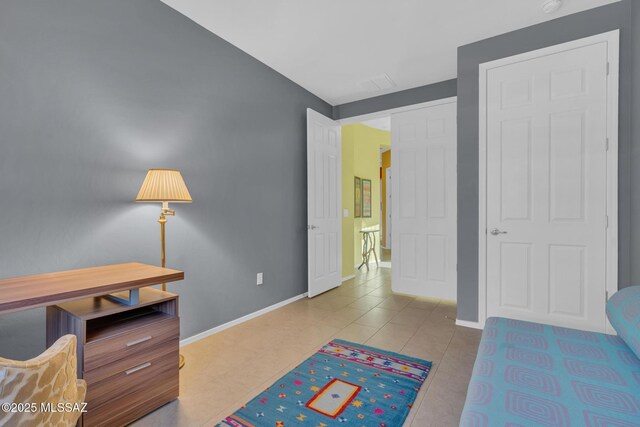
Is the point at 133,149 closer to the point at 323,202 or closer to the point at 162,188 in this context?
the point at 162,188

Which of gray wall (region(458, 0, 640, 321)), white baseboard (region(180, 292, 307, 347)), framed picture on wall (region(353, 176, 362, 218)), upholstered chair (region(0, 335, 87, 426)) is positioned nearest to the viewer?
upholstered chair (region(0, 335, 87, 426))

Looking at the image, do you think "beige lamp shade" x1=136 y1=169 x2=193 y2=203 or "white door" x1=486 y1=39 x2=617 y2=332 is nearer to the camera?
"beige lamp shade" x1=136 y1=169 x2=193 y2=203

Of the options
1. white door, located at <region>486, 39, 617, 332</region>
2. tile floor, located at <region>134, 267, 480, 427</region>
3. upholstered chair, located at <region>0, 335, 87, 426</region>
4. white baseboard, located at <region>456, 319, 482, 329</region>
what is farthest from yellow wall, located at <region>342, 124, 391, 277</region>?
upholstered chair, located at <region>0, 335, 87, 426</region>

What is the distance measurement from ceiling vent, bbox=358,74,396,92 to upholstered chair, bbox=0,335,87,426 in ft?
12.1

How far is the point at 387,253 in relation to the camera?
764 cm

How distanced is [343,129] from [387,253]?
3818 millimetres

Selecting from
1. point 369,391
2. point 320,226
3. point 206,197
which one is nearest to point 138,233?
point 206,197

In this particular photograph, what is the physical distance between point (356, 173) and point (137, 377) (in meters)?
4.77

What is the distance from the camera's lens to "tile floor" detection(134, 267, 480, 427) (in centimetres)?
174

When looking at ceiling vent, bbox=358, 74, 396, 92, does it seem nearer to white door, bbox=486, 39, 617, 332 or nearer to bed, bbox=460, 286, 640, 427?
white door, bbox=486, 39, 617, 332

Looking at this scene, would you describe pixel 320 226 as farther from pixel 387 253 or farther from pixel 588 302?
pixel 387 253

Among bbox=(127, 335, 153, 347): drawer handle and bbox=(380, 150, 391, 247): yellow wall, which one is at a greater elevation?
bbox=(380, 150, 391, 247): yellow wall

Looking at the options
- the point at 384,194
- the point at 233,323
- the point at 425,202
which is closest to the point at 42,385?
the point at 233,323

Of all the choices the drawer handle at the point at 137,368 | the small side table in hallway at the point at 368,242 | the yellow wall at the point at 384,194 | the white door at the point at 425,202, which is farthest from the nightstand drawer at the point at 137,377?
the yellow wall at the point at 384,194
